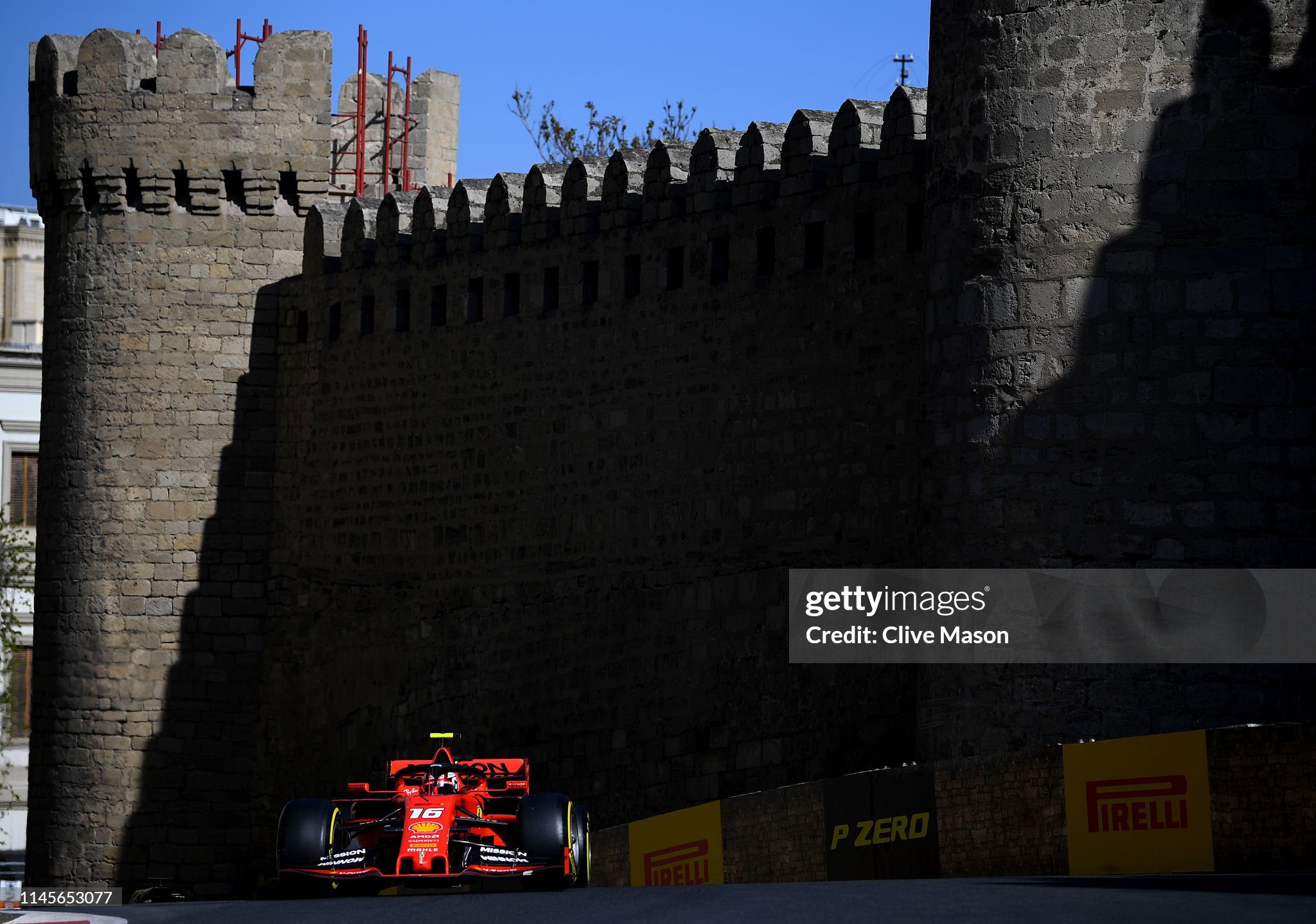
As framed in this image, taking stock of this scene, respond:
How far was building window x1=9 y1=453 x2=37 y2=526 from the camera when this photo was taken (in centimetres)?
3219

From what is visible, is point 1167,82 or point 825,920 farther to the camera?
point 1167,82

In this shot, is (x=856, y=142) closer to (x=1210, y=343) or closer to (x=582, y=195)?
(x=582, y=195)

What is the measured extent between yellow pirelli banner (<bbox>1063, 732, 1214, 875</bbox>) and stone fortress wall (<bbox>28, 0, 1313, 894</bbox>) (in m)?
0.99

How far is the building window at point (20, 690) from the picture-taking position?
31.8 meters

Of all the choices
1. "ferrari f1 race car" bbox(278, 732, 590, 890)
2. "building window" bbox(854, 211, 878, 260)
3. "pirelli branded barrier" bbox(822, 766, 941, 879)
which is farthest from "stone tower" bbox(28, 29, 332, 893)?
"pirelli branded barrier" bbox(822, 766, 941, 879)

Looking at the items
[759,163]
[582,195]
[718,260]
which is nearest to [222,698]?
[582,195]

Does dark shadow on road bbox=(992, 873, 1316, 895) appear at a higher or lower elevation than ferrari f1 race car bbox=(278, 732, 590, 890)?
lower

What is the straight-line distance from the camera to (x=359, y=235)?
62.6 feet

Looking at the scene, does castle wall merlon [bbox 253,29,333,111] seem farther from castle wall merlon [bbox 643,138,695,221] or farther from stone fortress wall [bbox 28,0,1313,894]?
castle wall merlon [bbox 643,138,695,221]

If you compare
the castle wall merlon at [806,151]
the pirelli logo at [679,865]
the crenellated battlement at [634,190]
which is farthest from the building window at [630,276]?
the pirelli logo at [679,865]

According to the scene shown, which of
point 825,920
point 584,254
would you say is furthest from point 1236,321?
point 584,254

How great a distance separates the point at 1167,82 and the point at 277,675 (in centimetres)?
1051

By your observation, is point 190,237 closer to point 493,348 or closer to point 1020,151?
point 493,348

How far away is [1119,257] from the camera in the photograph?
11.7 m
